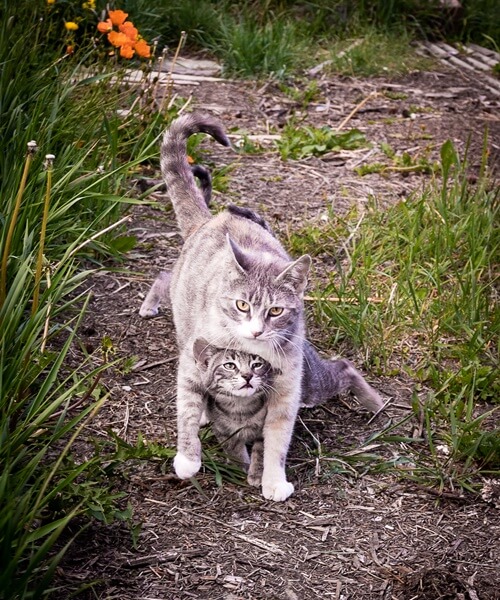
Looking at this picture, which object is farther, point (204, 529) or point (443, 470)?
point (443, 470)

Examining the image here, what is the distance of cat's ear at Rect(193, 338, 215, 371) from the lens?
148 inches

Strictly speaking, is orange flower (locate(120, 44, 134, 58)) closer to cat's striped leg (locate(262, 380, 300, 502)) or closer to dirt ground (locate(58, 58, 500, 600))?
dirt ground (locate(58, 58, 500, 600))

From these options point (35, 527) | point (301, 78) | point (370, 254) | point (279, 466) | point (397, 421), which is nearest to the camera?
point (35, 527)

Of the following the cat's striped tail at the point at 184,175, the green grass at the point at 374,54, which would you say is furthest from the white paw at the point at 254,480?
the green grass at the point at 374,54

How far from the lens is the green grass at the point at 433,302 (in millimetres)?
4102

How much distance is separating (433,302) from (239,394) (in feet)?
5.25

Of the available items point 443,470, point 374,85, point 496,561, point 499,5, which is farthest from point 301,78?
point 496,561

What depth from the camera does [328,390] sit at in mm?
4258

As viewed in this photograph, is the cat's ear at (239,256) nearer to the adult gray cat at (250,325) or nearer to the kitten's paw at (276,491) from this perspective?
the adult gray cat at (250,325)

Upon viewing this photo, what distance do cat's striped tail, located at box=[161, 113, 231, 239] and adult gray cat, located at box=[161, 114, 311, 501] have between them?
505 millimetres

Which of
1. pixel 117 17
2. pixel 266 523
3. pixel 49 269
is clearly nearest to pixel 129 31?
pixel 117 17

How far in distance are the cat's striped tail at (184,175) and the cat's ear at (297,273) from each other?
3.52 feet

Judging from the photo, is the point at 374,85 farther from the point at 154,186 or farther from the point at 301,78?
the point at 154,186

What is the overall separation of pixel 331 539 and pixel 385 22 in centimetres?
710
